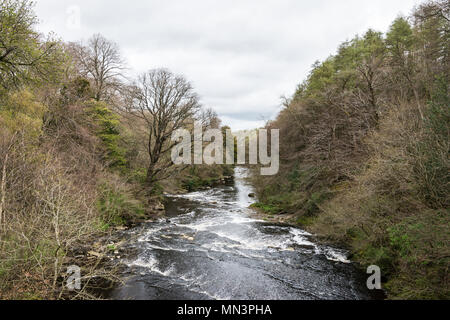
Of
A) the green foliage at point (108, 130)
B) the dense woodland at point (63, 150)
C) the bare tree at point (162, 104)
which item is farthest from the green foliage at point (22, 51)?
the bare tree at point (162, 104)

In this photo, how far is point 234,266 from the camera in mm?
8938

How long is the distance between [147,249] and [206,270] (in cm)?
309

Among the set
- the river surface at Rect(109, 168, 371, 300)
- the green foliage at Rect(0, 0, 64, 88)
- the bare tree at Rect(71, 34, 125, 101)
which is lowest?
the river surface at Rect(109, 168, 371, 300)

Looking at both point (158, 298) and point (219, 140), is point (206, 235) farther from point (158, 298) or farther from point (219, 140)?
point (219, 140)

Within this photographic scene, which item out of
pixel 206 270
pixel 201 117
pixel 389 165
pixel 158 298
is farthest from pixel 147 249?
pixel 201 117

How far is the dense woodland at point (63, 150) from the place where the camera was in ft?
19.3

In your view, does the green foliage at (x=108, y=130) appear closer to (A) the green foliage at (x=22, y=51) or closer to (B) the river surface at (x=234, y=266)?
(B) the river surface at (x=234, y=266)

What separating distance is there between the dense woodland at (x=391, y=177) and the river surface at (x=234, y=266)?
1.30 metres

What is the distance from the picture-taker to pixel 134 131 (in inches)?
867

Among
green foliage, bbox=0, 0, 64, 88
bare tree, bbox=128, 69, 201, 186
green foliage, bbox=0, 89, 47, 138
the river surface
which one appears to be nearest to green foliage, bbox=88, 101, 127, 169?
bare tree, bbox=128, 69, 201, 186

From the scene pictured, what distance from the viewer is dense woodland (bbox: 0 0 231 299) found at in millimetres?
5875

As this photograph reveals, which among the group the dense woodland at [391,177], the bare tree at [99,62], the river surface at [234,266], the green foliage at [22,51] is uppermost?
the bare tree at [99,62]

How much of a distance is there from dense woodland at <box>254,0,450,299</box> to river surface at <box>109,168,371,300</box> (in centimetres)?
130

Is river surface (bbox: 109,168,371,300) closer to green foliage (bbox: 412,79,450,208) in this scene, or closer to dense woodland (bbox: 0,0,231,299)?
dense woodland (bbox: 0,0,231,299)
